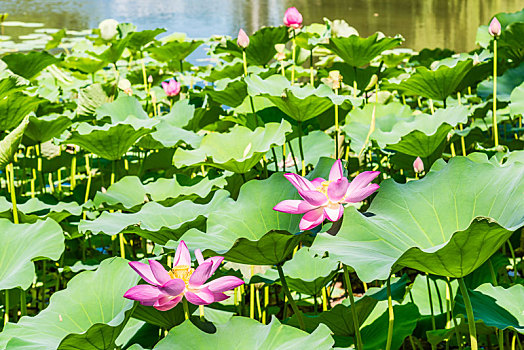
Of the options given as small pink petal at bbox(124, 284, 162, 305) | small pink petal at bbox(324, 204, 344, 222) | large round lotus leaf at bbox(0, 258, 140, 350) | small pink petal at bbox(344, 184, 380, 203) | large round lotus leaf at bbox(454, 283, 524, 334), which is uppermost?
small pink petal at bbox(344, 184, 380, 203)

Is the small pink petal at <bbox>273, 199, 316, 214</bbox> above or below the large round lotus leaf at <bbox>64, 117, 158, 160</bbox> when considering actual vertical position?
above

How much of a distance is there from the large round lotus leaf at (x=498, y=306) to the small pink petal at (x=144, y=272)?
22.1 inches

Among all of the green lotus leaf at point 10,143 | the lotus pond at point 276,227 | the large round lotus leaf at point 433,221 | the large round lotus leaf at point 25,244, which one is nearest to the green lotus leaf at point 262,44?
the lotus pond at point 276,227

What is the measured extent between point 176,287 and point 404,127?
3.64ft

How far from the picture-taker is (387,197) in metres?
0.98

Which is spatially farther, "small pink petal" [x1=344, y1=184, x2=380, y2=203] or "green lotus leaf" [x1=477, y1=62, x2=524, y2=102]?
"green lotus leaf" [x1=477, y1=62, x2=524, y2=102]

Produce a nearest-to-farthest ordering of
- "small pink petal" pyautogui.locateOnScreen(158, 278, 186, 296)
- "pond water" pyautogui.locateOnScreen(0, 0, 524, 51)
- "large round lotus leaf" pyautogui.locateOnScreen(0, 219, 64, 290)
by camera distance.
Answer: "small pink petal" pyautogui.locateOnScreen(158, 278, 186, 296)
"large round lotus leaf" pyautogui.locateOnScreen(0, 219, 64, 290)
"pond water" pyautogui.locateOnScreen(0, 0, 524, 51)

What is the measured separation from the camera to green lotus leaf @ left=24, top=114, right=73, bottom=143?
74.8 inches

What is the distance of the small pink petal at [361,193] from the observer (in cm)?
87

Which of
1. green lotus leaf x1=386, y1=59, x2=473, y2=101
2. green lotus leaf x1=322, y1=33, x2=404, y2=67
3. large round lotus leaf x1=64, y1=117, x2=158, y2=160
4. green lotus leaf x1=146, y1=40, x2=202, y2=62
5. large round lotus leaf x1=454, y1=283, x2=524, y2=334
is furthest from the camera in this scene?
green lotus leaf x1=146, y1=40, x2=202, y2=62

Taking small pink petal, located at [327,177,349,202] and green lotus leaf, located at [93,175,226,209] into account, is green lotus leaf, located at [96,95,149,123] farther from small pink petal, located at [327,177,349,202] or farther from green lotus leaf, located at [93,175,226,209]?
small pink petal, located at [327,177,349,202]

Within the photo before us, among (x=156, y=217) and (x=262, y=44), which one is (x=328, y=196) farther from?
(x=262, y=44)

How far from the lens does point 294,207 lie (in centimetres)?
92

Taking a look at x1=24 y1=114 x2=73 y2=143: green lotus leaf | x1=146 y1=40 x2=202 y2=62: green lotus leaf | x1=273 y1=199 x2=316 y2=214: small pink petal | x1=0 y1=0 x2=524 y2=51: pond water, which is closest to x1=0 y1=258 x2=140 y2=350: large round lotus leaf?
x1=273 y1=199 x2=316 y2=214: small pink petal
